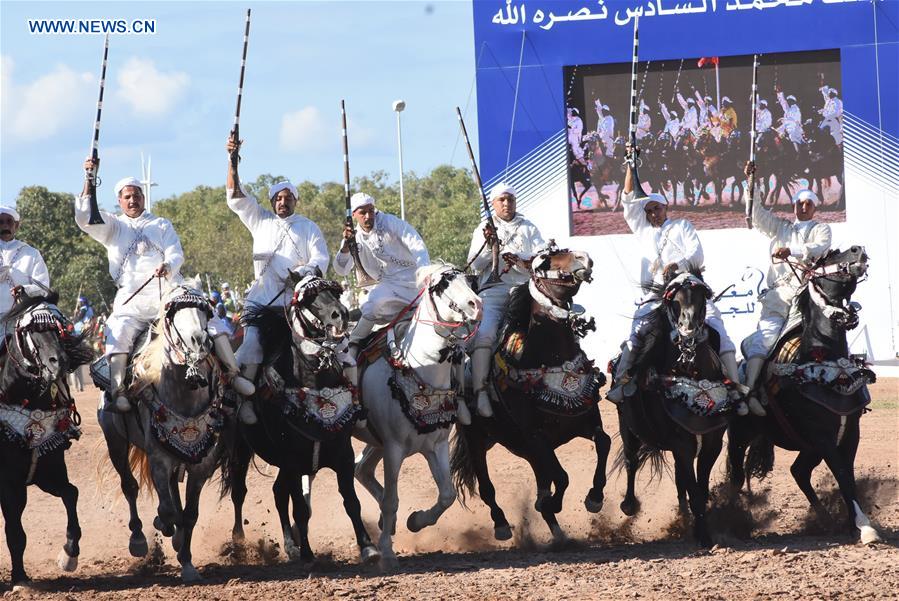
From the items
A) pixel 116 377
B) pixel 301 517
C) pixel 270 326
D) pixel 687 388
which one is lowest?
pixel 301 517

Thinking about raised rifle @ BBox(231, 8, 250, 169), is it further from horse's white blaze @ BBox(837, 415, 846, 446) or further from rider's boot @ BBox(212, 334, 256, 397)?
horse's white blaze @ BBox(837, 415, 846, 446)

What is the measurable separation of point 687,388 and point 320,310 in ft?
8.97

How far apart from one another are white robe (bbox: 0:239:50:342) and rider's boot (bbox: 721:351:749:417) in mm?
5104

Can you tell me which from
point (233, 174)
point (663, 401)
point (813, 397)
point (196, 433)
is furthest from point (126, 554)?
point (813, 397)

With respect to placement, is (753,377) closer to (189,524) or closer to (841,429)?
(841,429)

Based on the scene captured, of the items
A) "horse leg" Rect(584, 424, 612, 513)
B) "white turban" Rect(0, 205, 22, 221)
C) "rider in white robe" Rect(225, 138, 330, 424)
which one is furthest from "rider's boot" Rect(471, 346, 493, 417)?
"white turban" Rect(0, 205, 22, 221)

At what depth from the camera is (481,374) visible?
10.8 metres

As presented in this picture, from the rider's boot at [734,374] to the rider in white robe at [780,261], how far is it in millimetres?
346

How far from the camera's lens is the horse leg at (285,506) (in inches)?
395

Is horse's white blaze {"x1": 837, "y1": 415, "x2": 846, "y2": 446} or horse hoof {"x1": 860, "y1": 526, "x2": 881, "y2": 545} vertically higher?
horse's white blaze {"x1": 837, "y1": 415, "x2": 846, "y2": 446}

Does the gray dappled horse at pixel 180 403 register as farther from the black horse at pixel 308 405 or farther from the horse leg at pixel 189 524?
the black horse at pixel 308 405

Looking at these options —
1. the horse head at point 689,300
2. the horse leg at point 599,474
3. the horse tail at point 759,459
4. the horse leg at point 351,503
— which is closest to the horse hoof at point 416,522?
the horse leg at point 351,503

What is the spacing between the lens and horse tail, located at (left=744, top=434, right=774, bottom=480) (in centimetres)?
1132

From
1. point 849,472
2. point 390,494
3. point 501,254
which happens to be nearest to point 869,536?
point 849,472
